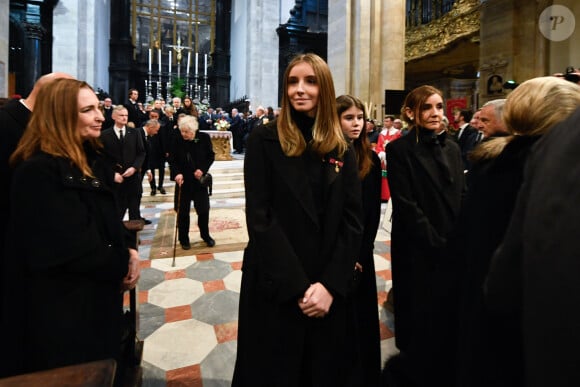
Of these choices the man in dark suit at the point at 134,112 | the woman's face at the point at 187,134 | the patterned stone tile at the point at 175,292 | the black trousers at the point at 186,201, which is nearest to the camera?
the patterned stone tile at the point at 175,292

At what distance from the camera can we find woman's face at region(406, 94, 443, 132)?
7.45 feet

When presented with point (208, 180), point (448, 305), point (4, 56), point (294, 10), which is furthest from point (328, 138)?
point (294, 10)

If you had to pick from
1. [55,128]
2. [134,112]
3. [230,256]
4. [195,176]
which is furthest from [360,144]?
[134,112]

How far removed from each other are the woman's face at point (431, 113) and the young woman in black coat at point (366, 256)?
0.39 m

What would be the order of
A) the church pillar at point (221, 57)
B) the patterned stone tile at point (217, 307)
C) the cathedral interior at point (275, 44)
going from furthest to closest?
1. the church pillar at point (221, 57)
2. the cathedral interior at point (275, 44)
3. the patterned stone tile at point (217, 307)

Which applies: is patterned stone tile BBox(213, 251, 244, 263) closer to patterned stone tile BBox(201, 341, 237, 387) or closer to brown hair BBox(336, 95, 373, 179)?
patterned stone tile BBox(201, 341, 237, 387)

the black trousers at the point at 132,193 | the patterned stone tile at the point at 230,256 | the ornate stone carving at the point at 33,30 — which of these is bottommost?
the patterned stone tile at the point at 230,256

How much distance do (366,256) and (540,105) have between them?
112 centimetres

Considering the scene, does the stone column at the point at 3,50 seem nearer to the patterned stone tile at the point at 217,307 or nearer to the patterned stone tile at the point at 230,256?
A: the patterned stone tile at the point at 230,256

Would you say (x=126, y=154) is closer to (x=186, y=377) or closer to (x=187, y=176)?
(x=187, y=176)

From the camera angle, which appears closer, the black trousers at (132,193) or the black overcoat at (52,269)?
the black overcoat at (52,269)

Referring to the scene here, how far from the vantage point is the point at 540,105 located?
121 cm

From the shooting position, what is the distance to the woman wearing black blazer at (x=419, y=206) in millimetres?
2143

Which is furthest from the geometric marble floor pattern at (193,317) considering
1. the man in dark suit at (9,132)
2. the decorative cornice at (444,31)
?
the decorative cornice at (444,31)
